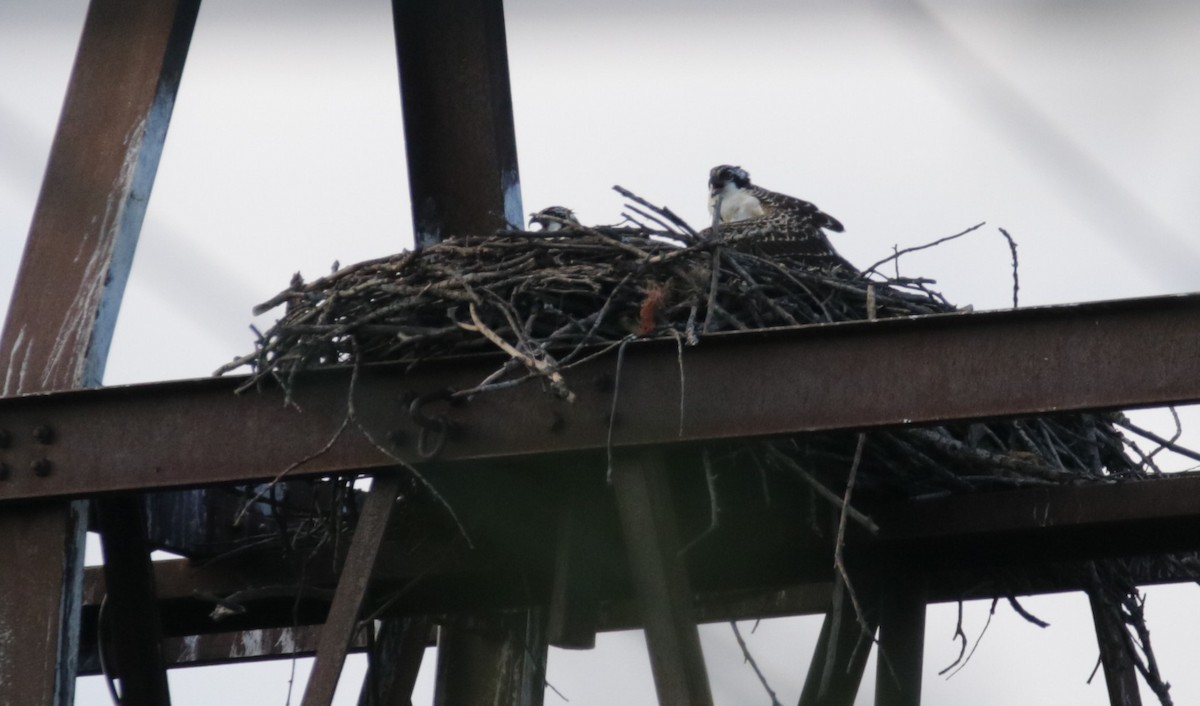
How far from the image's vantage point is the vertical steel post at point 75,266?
3.84 meters

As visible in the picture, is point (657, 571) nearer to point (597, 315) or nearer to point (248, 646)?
point (597, 315)

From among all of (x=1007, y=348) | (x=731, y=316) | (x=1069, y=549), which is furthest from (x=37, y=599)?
(x=1069, y=549)

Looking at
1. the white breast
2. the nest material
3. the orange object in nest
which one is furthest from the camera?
the white breast

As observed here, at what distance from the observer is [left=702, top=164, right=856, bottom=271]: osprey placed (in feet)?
21.2

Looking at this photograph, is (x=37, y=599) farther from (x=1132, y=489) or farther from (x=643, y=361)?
(x=1132, y=489)

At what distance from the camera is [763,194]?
7352 mm

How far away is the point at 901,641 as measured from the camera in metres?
5.12

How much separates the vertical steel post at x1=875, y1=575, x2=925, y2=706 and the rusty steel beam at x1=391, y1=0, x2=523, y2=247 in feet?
5.82

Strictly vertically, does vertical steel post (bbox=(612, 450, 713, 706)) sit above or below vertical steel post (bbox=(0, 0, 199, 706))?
below

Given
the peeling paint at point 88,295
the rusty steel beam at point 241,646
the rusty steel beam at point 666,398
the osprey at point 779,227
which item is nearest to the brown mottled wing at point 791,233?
the osprey at point 779,227

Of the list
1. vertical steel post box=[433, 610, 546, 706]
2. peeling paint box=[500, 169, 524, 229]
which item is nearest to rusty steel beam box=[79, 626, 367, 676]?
vertical steel post box=[433, 610, 546, 706]

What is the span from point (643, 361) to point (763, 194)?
3542 mm

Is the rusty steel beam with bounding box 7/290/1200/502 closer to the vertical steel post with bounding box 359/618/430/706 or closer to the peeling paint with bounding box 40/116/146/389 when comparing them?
the peeling paint with bounding box 40/116/146/389

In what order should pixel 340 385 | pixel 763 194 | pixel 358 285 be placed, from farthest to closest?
pixel 763 194 < pixel 358 285 < pixel 340 385
